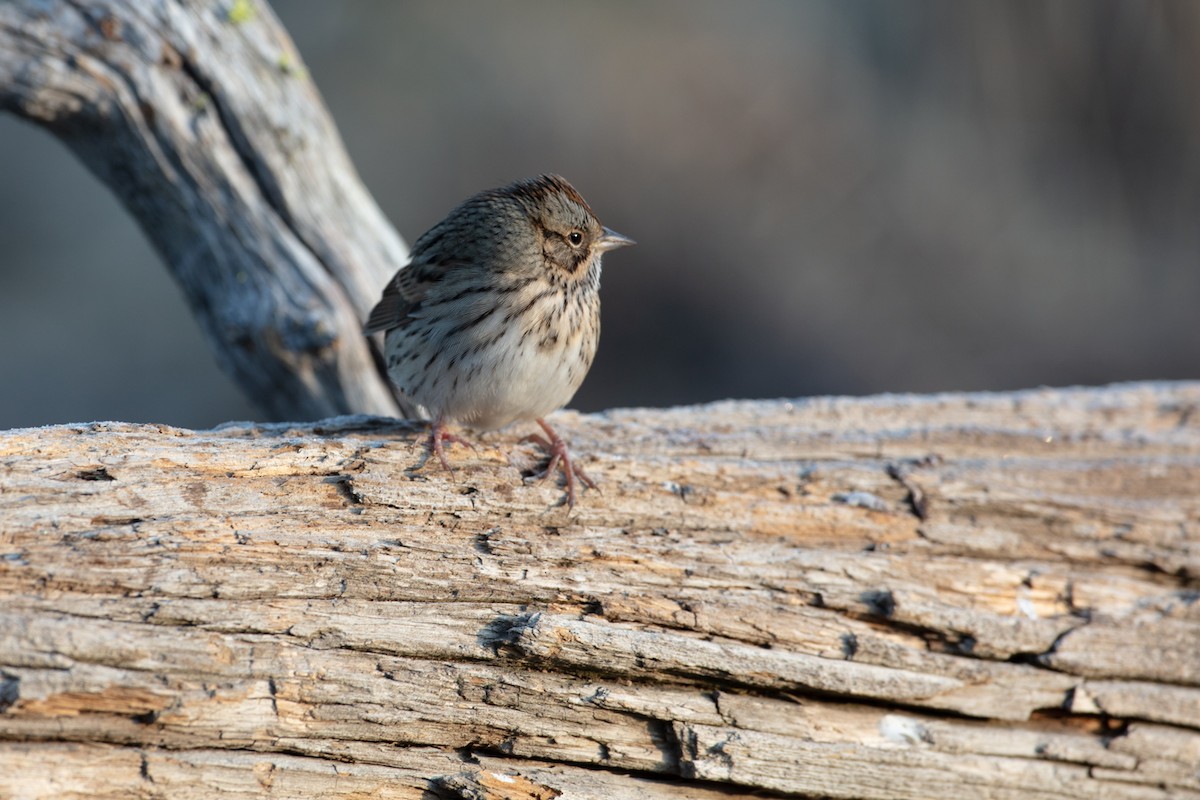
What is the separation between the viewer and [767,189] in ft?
33.7

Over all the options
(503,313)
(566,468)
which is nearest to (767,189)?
(503,313)

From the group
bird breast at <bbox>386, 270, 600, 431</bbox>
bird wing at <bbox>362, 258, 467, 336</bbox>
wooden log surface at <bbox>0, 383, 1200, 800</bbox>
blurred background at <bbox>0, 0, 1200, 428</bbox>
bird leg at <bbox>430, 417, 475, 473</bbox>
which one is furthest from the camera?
blurred background at <bbox>0, 0, 1200, 428</bbox>

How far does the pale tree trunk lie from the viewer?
4.77 m

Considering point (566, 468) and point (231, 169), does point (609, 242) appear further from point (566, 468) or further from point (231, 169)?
point (231, 169)

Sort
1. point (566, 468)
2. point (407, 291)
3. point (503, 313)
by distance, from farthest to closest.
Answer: point (407, 291), point (503, 313), point (566, 468)

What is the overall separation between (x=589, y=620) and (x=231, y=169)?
2.89 m

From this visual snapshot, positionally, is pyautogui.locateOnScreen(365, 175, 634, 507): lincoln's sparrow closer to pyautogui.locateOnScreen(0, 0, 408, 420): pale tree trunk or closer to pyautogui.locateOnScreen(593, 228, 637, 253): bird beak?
pyautogui.locateOnScreen(593, 228, 637, 253): bird beak

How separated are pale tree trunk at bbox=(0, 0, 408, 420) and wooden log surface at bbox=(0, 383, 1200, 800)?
3.93ft

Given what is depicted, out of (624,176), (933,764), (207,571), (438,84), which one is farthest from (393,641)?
(438,84)

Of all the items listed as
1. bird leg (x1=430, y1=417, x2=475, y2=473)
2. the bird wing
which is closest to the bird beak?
the bird wing

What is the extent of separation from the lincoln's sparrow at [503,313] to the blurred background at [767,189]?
4657 millimetres

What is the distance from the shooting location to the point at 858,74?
10.7m

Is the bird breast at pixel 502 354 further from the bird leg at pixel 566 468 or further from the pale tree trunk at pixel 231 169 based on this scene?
the pale tree trunk at pixel 231 169

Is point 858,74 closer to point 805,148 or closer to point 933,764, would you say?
point 805,148
